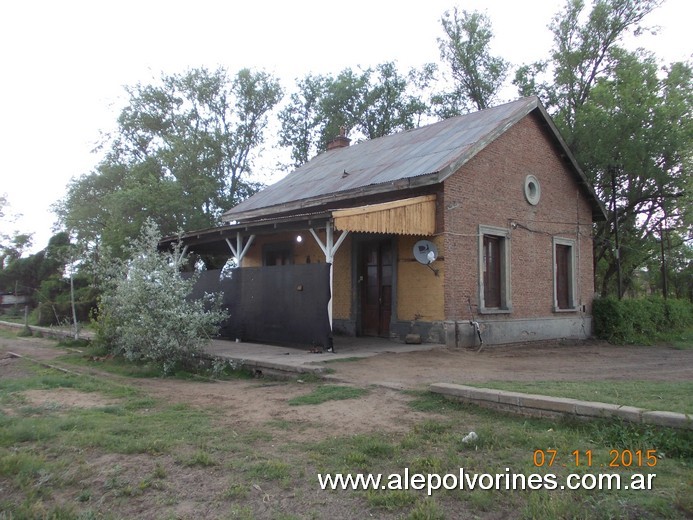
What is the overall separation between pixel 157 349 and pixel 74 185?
2744 cm

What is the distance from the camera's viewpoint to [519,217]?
14641 millimetres

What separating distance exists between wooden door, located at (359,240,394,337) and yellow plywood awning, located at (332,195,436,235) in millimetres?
1759

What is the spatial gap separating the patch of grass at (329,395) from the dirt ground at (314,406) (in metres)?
0.15

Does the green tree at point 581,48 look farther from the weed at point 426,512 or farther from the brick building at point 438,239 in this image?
the weed at point 426,512

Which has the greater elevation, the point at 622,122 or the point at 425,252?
the point at 622,122

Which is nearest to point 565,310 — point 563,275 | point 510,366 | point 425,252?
point 563,275

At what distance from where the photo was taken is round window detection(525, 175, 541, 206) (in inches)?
589

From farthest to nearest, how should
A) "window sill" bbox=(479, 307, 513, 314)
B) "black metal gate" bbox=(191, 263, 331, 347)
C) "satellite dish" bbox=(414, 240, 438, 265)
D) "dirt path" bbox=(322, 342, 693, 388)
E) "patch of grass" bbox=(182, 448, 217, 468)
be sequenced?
"window sill" bbox=(479, 307, 513, 314), "satellite dish" bbox=(414, 240, 438, 265), "black metal gate" bbox=(191, 263, 331, 347), "dirt path" bbox=(322, 342, 693, 388), "patch of grass" bbox=(182, 448, 217, 468)

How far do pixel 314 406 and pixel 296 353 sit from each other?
13.8 feet

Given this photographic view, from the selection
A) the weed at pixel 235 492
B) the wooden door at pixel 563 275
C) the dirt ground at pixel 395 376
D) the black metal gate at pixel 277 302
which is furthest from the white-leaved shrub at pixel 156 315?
the wooden door at pixel 563 275

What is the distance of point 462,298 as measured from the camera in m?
12.5

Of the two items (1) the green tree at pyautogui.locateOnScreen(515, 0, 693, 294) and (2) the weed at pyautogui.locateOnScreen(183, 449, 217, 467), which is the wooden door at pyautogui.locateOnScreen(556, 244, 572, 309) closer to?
(1) the green tree at pyautogui.locateOnScreen(515, 0, 693, 294)
